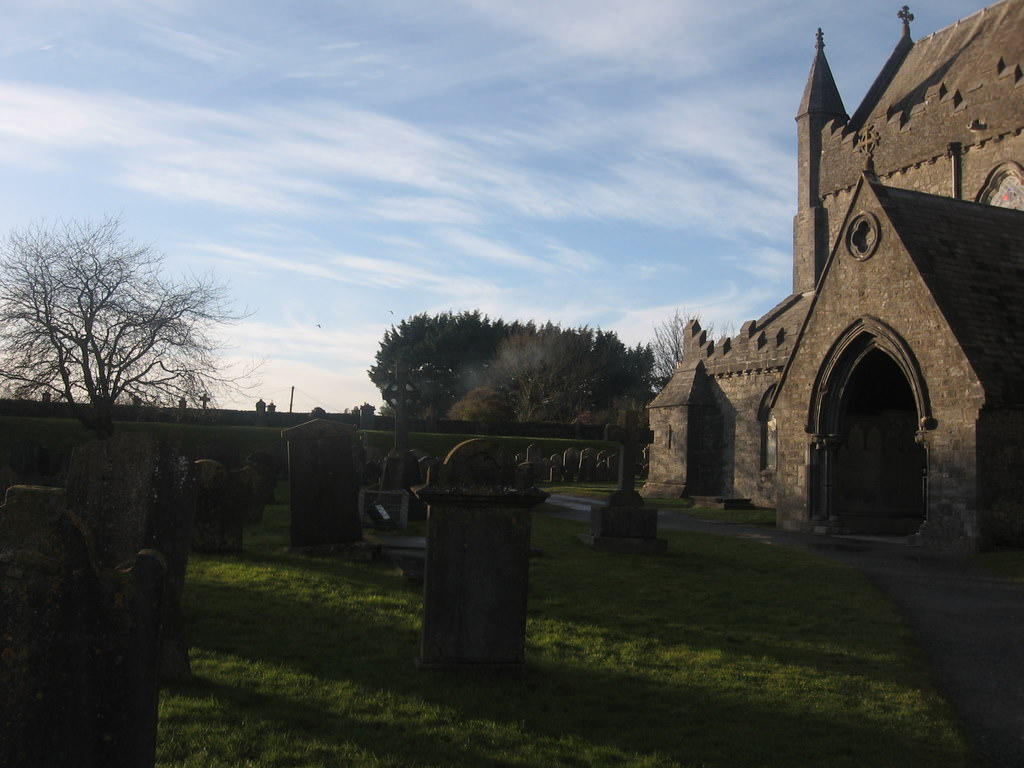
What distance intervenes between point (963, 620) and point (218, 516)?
317 inches

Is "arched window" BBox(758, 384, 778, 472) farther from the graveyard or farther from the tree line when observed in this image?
the tree line

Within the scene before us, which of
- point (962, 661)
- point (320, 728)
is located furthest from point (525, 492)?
point (962, 661)

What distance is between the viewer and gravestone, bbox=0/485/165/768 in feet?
8.14

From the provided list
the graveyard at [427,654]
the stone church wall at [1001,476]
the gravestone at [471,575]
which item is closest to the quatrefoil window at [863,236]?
the stone church wall at [1001,476]

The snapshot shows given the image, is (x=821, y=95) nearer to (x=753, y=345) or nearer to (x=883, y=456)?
(x=753, y=345)

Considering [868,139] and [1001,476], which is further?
[868,139]

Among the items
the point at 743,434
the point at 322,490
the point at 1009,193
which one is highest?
the point at 1009,193

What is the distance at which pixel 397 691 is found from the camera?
546 centimetres

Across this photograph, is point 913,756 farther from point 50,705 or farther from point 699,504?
point 699,504

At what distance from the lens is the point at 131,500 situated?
17.6 feet

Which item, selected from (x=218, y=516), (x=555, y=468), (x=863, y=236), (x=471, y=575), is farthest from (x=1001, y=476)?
(x=555, y=468)

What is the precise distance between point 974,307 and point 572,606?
9.60 m

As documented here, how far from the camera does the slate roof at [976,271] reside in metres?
13.7

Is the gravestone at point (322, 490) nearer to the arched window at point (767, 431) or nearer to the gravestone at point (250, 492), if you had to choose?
the gravestone at point (250, 492)
